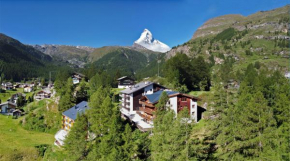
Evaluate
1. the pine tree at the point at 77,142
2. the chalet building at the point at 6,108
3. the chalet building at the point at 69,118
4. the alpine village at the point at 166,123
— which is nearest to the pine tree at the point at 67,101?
the alpine village at the point at 166,123

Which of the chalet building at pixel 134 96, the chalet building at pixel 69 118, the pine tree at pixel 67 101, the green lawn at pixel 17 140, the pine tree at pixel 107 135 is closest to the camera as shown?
the pine tree at pixel 107 135

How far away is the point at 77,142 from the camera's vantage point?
34.9 metres

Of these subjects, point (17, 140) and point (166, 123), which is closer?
point (166, 123)

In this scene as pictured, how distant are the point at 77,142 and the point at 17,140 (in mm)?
31773

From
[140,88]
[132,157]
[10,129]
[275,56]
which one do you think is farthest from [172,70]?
[275,56]

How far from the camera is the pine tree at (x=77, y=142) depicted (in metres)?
34.1

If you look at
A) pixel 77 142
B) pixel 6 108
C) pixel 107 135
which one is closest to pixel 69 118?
pixel 77 142

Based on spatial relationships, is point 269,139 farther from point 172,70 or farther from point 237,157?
point 172,70

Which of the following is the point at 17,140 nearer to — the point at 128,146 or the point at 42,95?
the point at 128,146

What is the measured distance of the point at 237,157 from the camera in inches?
948

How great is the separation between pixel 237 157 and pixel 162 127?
9.92m

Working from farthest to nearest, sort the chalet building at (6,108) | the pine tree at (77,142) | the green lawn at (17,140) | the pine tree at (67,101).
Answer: the chalet building at (6,108) < the pine tree at (67,101) < the green lawn at (17,140) < the pine tree at (77,142)

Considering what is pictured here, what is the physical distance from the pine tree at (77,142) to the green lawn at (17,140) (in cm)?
1859

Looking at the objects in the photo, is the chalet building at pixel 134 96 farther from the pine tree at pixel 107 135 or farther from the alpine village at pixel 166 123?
the pine tree at pixel 107 135
